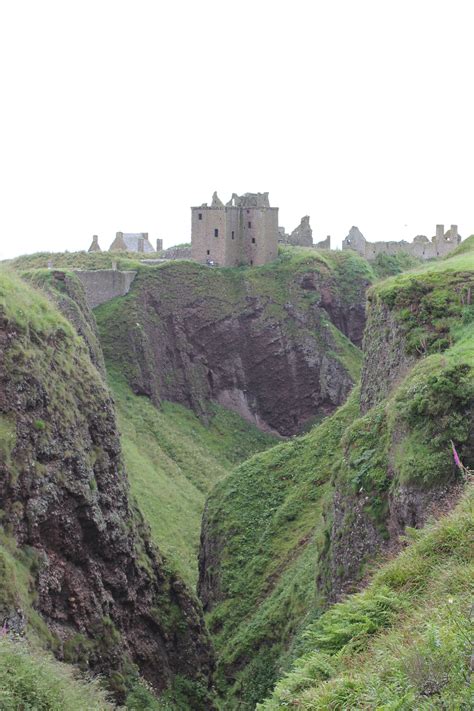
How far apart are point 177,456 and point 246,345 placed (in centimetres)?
1741

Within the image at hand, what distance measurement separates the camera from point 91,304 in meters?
66.7

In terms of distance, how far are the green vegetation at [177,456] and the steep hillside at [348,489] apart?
430cm

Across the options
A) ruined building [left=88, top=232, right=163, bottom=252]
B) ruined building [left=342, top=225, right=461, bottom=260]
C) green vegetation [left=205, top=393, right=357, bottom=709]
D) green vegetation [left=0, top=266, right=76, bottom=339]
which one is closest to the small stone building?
ruined building [left=88, top=232, right=163, bottom=252]

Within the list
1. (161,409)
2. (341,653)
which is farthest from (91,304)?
(341,653)

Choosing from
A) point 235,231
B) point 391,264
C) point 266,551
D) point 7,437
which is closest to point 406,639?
point 7,437

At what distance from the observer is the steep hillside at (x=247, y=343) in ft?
229

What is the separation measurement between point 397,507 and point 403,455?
1110 millimetres

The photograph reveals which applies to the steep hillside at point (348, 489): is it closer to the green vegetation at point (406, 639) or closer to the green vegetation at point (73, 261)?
the green vegetation at point (406, 639)

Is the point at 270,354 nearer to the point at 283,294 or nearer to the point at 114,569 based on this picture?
the point at 283,294

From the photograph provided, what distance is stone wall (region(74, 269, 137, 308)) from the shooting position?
66562 mm

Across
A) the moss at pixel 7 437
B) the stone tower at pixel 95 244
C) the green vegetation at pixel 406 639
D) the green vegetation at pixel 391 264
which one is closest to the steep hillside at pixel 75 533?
the moss at pixel 7 437

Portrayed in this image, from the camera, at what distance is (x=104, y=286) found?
67.6 metres

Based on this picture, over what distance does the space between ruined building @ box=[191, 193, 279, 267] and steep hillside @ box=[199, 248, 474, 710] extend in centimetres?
3456

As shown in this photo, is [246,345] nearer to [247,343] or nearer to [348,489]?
[247,343]
